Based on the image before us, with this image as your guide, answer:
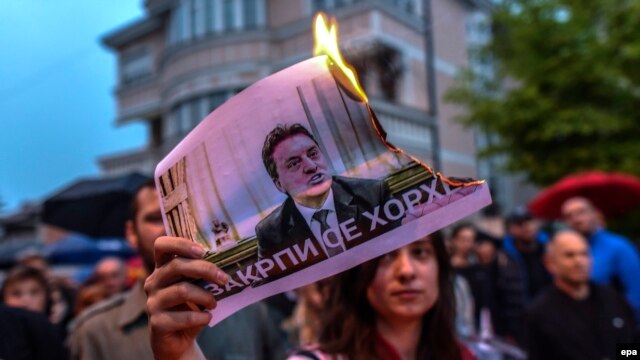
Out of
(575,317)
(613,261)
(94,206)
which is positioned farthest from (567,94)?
(575,317)

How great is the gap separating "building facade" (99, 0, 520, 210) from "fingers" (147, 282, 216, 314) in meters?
8.40

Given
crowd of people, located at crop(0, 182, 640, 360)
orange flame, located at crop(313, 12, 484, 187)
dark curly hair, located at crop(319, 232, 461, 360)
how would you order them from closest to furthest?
orange flame, located at crop(313, 12, 484, 187)
crowd of people, located at crop(0, 182, 640, 360)
dark curly hair, located at crop(319, 232, 461, 360)

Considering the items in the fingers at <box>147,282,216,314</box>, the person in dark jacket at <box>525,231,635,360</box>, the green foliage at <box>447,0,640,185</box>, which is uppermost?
the green foliage at <box>447,0,640,185</box>

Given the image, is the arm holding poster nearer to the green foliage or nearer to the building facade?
the building facade

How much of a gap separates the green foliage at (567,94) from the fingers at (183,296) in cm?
1219

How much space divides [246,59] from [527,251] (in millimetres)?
12259

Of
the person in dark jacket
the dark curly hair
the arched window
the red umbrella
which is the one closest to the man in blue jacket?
the person in dark jacket

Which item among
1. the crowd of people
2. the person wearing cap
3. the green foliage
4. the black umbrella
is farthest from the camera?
the green foliage

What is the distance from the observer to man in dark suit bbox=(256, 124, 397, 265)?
1.22 m

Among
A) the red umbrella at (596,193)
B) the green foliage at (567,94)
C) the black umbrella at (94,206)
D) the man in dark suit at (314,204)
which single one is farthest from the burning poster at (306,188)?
the green foliage at (567,94)

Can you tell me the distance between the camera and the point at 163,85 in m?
20.4

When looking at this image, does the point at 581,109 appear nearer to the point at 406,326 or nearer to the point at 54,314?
the point at 54,314

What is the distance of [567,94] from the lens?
1315 centimetres

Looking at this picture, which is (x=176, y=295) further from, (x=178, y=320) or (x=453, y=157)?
(x=453, y=157)
